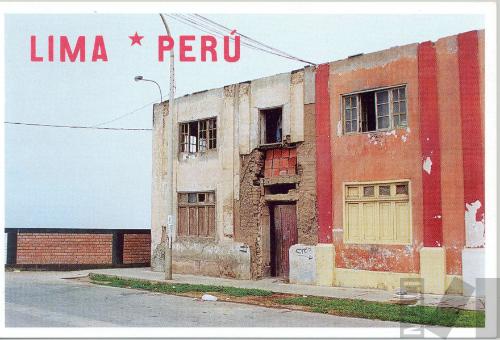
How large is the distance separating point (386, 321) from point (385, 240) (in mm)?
3917

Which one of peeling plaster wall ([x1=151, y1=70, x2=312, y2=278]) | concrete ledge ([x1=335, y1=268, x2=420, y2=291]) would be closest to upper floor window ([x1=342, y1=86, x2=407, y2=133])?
peeling plaster wall ([x1=151, y1=70, x2=312, y2=278])

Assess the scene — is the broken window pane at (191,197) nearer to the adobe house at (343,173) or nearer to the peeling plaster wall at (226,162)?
the adobe house at (343,173)

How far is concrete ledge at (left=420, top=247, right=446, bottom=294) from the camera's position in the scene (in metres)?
12.8

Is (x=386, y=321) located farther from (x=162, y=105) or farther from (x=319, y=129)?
(x=162, y=105)

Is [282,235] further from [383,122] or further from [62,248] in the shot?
[62,248]

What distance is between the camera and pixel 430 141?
1326 centimetres

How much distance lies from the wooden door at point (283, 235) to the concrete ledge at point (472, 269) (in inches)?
181

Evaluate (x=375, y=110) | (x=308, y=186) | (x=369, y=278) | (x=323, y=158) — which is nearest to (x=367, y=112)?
(x=375, y=110)

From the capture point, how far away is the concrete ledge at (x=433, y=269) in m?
12.8

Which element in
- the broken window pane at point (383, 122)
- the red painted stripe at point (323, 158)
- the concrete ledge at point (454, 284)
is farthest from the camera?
the red painted stripe at point (323, 158)

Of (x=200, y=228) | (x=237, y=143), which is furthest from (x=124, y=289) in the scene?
(x=237, y=143)

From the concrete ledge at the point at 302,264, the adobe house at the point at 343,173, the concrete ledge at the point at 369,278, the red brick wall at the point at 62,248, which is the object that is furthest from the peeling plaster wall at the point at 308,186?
the red brick wall at the point at 62,248

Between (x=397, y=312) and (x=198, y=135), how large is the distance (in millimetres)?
9260
